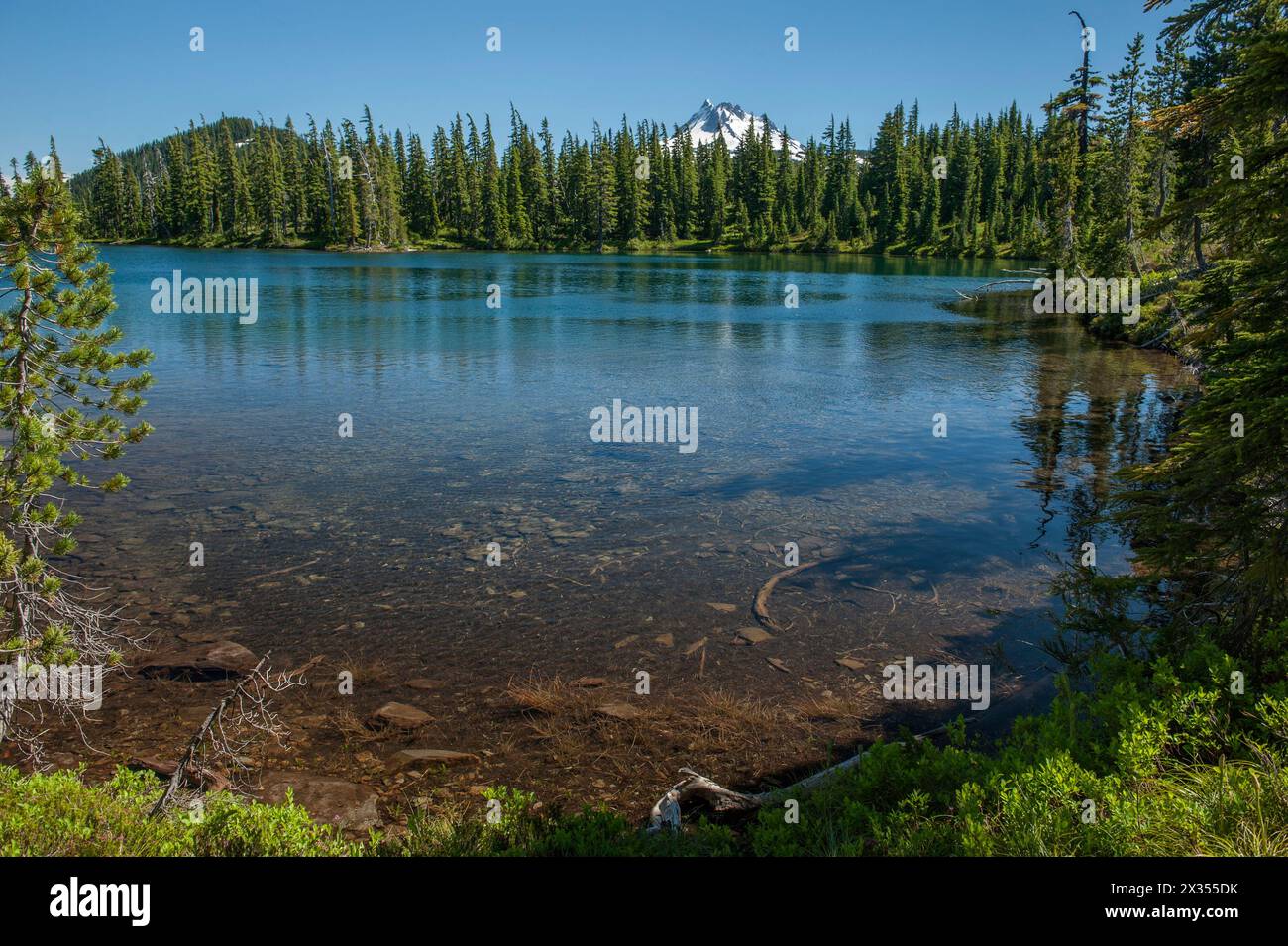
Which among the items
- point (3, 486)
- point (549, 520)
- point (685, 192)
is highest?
point (685, 192)

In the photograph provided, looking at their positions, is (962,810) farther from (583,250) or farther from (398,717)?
(583,250)

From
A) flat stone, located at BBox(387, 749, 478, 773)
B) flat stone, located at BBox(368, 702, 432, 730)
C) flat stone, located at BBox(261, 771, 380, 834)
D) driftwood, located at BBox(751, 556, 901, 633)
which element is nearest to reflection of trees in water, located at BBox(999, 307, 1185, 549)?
driftwood, located at BBox(751, 556, 901, 633)

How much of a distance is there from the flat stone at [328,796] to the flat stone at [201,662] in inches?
99.9

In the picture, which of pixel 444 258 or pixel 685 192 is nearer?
pixel 444 258

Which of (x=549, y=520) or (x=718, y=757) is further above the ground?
(x=549, y=520)

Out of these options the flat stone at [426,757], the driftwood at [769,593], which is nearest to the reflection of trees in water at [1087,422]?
the driftwood at [769,593]

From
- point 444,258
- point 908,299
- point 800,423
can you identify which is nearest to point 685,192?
point 444,258

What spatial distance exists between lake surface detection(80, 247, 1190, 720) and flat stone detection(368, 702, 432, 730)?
0.77 meters

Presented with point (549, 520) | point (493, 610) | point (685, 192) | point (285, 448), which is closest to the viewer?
point (493, 610)

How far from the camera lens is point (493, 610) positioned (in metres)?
11.6

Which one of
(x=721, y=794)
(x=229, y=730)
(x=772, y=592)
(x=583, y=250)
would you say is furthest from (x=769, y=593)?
(x=583, y=250)

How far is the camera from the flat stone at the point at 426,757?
26.7ft
